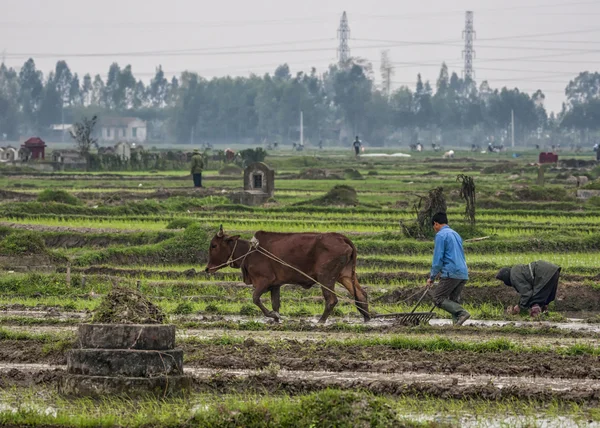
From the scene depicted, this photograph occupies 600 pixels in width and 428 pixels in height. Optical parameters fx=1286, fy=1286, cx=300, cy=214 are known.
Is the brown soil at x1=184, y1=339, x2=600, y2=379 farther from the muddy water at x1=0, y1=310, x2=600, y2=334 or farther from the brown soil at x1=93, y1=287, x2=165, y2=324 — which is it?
the muddy water at x1=0, y1=310, x2=600, y2=334

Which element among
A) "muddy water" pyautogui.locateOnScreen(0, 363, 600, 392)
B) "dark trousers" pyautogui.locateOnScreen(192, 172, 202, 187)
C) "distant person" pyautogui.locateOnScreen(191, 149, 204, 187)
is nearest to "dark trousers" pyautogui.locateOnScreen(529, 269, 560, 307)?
"muddy water" pyautogui.locateOnScreen(0, 363, 600, 392)

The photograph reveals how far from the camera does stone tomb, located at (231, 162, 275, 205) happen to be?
142 feet

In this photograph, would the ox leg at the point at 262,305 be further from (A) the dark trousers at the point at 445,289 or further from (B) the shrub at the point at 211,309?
(A) the dark trousers at the point at 445,289

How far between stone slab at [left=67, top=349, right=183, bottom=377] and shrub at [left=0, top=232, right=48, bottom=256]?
45.8ft

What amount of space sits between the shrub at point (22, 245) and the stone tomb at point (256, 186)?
17669mm

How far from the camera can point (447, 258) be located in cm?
1641

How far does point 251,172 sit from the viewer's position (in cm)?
4444

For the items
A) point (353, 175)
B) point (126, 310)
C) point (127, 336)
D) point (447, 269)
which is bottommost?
point (353, 175)

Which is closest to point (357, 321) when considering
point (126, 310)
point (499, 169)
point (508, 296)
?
point (508, 296)

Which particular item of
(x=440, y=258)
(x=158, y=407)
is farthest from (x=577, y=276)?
(x=158, y=407)

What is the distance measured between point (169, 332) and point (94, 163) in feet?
212

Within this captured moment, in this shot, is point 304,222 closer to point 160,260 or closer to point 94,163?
point 160,260

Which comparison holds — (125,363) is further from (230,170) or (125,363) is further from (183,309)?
(230,170)

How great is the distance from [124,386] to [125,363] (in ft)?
0.71
